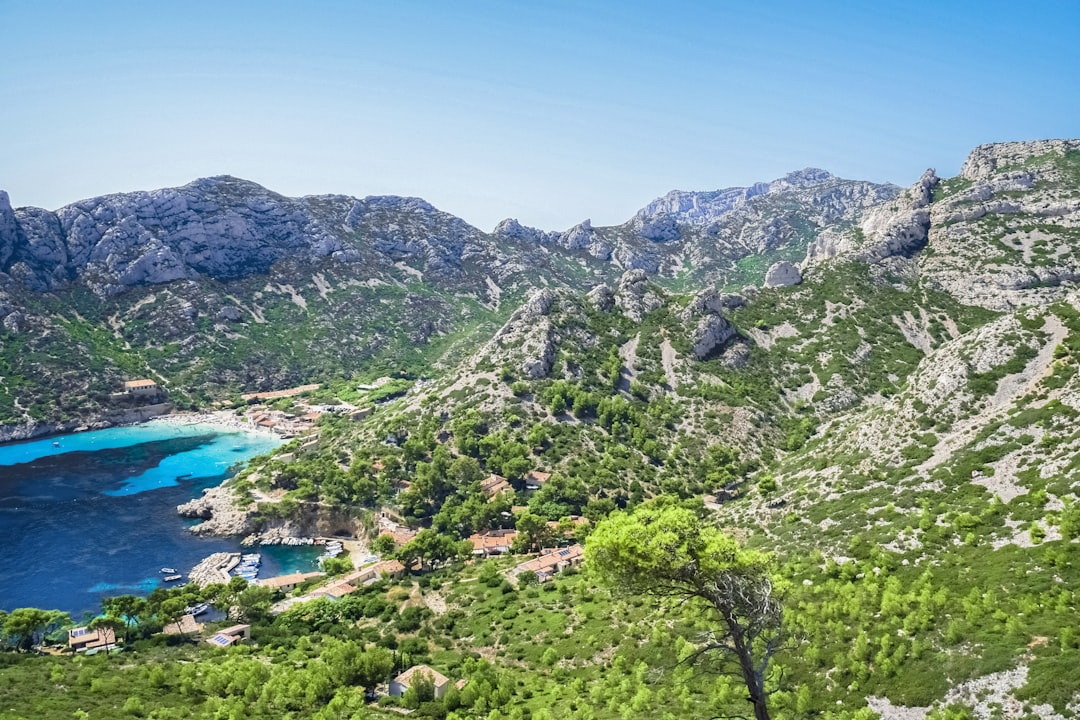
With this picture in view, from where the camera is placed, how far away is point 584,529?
3231 inches

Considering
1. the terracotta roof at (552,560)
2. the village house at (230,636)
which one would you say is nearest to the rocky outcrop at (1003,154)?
the terracotta roof at (552,560)

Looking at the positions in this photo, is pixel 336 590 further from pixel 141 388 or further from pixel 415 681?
pixel 141 388

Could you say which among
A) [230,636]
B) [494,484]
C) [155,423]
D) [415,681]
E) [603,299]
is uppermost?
[603,299]

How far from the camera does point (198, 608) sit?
70625 millimetres

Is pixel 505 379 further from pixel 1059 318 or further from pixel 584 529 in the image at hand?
pixel 1059 318

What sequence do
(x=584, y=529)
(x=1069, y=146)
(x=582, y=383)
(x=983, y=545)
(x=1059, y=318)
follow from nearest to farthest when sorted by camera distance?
(x=983, y=545)
(x=1059, y=318)
(x=584, y=529)
(x=582, y=383)
(x=1069, y=146)

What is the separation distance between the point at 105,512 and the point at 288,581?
56.0 meters

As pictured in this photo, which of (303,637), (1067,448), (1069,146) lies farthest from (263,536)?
(1069,146)

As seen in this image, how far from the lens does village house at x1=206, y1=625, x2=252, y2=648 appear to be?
58034 mm

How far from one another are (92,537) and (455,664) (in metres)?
85.6

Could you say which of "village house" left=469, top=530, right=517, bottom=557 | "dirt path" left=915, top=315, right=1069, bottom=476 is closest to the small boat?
"village house" left=469, top=530, right=517, bottom=557

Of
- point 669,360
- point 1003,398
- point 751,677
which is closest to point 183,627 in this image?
point 751,677

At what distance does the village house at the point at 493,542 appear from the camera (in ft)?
271

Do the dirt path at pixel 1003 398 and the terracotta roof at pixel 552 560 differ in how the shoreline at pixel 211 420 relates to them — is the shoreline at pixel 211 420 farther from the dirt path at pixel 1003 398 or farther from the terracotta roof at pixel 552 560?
the dirt path at pixel 1003 398
